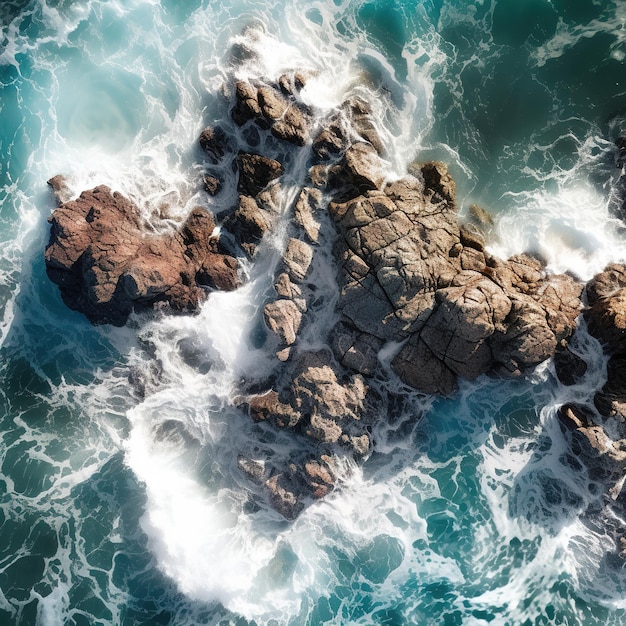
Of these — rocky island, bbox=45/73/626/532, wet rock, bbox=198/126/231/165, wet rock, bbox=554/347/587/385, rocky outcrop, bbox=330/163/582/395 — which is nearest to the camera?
rocky outcrop, bbox=330/163/582/395

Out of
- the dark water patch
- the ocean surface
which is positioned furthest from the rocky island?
the dark water patch

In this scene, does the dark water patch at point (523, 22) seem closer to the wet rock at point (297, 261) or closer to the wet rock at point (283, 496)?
the wet rock at point (297, 261)

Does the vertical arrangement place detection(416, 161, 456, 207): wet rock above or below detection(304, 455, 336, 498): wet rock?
above

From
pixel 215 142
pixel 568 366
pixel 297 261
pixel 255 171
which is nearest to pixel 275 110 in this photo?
pixel 255 171

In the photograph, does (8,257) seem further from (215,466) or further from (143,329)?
(215,466)

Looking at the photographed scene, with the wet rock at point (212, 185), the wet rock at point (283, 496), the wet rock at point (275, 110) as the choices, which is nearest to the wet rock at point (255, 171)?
the wet rock at point (212, 185)

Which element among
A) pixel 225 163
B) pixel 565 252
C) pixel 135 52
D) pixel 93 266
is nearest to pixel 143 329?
pixel 93 266

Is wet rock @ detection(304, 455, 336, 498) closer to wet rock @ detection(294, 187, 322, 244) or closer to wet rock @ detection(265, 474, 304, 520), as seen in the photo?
wet rock @ detection(265, 474, 304, 520)
